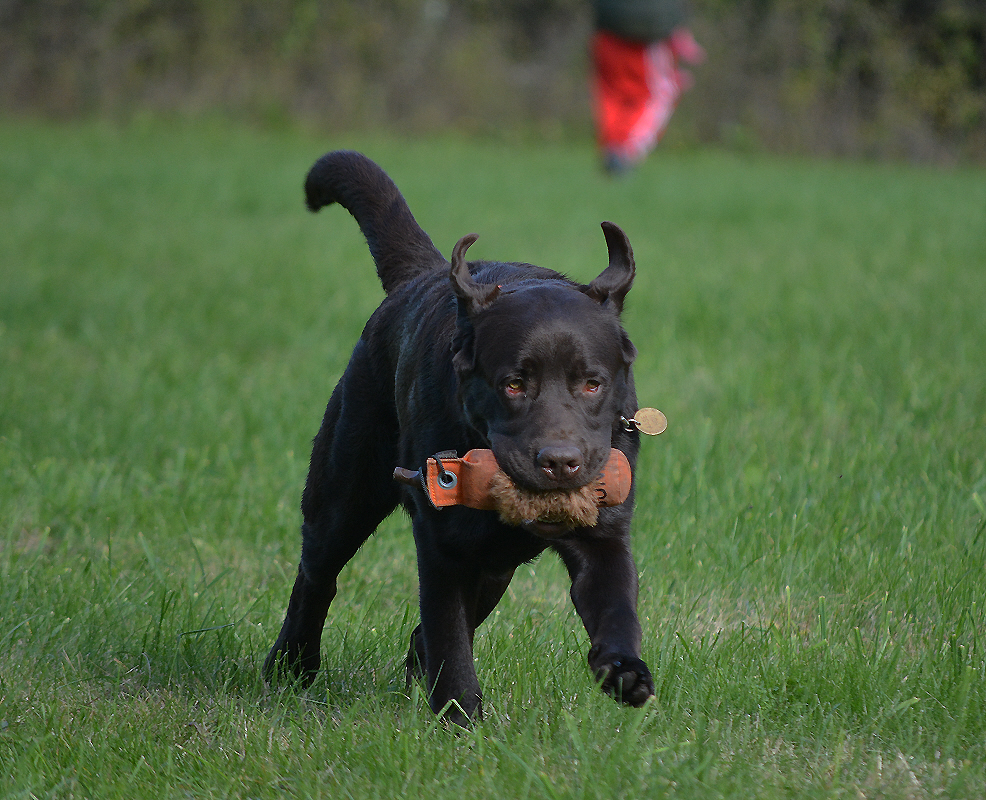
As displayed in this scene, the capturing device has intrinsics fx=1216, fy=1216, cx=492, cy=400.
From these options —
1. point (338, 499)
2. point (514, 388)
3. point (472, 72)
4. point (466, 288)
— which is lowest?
point (338, 499)

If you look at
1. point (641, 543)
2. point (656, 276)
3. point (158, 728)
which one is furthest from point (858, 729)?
point (656, 276)

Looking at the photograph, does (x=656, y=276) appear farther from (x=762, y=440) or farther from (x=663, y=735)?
(x=663, y=735)

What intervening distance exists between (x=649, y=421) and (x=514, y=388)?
0.33 metres

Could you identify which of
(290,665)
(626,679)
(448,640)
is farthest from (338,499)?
(626,679)

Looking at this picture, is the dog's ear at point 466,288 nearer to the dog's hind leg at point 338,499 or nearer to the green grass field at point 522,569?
the dog's hind leg at point 338,499

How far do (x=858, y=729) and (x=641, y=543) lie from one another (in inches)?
53.1

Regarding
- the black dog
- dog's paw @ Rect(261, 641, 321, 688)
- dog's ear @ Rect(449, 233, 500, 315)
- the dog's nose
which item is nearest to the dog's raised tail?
the black dog

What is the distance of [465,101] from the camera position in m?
24.5

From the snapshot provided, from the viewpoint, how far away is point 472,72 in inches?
963

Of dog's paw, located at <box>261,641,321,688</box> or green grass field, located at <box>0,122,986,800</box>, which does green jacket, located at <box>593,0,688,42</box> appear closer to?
green grass field, located at <box>0,122,986,800</box>

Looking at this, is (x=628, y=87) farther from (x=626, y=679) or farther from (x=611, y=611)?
(x=626, y=679)

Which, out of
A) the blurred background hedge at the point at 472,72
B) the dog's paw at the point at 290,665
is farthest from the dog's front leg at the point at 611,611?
the blurred background hedge at the point at 472,72

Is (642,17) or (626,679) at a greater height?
(642,17)

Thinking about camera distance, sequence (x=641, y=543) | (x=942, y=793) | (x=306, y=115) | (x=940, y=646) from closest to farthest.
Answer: (x=942, y=793), (x=940, y=646), (x=641, y=543), (x=306, y=115)
